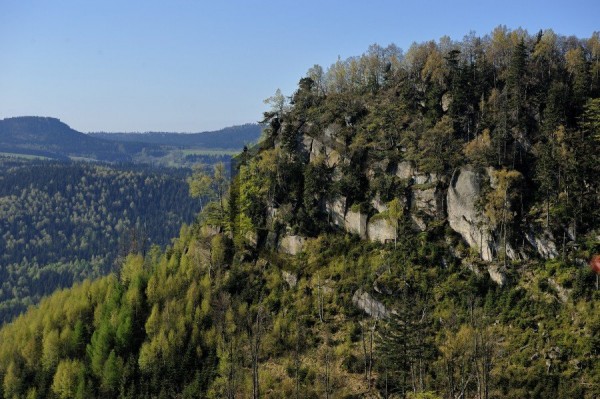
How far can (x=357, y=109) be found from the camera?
10225 cm

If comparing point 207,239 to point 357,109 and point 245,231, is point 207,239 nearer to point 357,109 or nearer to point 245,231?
point 245,231

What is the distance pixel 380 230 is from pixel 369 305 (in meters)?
13.6

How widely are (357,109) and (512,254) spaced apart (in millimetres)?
43209

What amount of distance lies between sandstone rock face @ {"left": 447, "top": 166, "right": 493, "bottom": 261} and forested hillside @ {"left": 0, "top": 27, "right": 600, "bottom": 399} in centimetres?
24

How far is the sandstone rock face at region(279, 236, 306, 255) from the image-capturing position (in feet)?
299

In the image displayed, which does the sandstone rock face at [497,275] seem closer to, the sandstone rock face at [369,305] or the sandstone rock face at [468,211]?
the sandstone rock face at [468,211]

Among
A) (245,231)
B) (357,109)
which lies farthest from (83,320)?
(357,109)

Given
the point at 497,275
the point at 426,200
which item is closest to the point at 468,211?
the point at 426,200

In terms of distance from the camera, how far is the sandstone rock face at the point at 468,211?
76.1 metres

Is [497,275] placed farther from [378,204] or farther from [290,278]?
[290,278]

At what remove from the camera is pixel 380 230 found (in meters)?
85.3

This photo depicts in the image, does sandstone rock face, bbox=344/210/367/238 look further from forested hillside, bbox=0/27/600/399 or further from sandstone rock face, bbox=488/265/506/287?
sandstone rock face, bbox=488/265/506/287

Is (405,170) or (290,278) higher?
(405,170)

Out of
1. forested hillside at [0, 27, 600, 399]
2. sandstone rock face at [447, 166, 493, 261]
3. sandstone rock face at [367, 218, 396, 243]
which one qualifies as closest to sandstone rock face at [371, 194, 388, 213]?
forested hillside at [0, 27, 600, 399]
